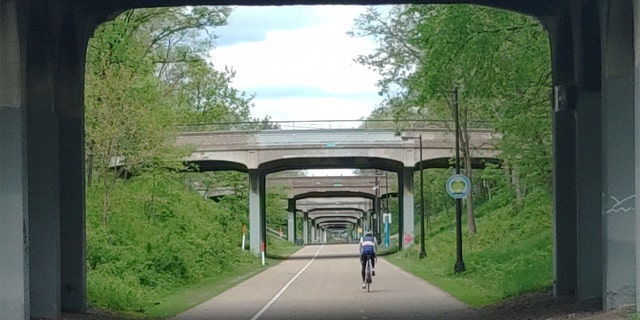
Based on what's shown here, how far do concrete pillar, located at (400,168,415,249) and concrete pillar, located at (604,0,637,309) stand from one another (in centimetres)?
5415

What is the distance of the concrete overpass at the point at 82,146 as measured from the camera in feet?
61.4

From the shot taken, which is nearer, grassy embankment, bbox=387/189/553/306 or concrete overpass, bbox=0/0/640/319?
concrete overpass, bbox=0/0/640/319

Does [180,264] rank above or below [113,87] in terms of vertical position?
below

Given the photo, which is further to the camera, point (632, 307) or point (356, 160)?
point (356, 160)

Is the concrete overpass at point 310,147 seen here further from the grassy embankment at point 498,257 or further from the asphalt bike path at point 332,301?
the asphalt bike path at point 332,301

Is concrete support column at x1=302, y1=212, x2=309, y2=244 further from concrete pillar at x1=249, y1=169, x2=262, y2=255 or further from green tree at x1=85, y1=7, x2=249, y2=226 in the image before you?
green tree at x1=85, y1=7, x2=249, y2=226

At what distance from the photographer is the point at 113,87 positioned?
34281 mm

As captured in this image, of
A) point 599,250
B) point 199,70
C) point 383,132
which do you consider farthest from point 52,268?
point 383,132

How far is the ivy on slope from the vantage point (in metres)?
30.8

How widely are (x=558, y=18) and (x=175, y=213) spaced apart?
979 inches

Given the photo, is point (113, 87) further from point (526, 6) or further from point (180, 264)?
point (526, 6)

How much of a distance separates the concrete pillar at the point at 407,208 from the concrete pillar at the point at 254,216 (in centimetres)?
913

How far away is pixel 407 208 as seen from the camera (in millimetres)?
75562

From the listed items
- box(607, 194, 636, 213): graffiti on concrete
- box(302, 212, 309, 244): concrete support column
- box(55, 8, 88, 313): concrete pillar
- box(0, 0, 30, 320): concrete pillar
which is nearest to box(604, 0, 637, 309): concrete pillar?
box(607, 194, 636, 213): graffiti on concrete
